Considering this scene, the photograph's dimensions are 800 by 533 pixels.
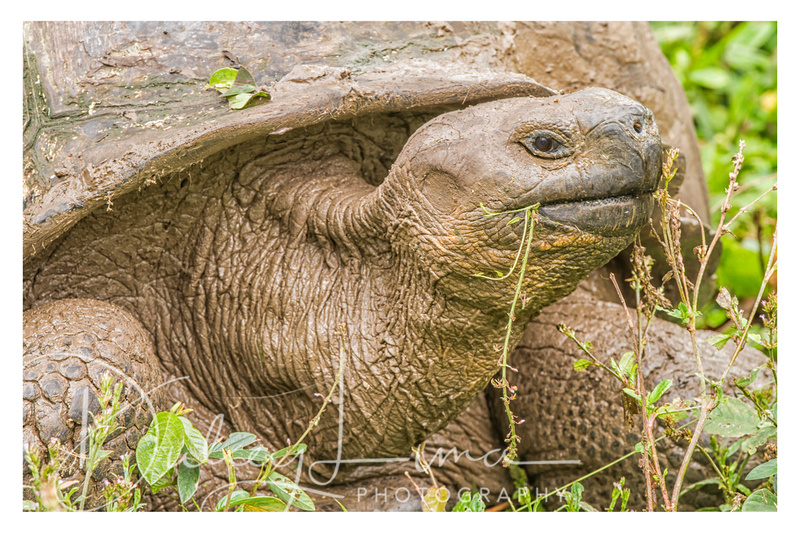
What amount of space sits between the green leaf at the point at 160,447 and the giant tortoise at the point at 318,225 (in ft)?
0.51

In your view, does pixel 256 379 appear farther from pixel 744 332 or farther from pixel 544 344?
pixel 744 332

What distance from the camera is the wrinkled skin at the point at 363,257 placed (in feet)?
5.59

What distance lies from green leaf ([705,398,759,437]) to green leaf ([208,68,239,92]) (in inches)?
57.5

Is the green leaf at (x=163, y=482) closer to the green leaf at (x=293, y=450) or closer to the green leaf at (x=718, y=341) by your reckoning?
the green leaf at (x=293, y=450)

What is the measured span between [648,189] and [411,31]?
90cm

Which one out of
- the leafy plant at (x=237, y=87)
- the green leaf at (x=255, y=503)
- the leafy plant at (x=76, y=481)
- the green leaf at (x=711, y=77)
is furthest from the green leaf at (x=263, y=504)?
the green leaf at (x=711, y=77)

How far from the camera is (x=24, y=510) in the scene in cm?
172

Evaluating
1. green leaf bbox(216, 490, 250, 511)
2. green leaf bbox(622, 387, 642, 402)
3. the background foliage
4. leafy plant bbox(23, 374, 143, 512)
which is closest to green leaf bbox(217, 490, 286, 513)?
green leaf bbox(216, 490, 250, 511)

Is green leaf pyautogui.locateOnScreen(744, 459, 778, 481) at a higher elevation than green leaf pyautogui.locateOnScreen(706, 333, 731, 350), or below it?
below

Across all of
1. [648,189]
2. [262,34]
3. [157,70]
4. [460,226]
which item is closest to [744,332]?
[648,189]

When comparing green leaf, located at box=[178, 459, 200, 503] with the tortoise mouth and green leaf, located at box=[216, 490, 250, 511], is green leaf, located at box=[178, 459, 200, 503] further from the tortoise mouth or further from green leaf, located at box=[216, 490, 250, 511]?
the tortoise mouth

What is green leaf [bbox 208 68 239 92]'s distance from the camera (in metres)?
2.04

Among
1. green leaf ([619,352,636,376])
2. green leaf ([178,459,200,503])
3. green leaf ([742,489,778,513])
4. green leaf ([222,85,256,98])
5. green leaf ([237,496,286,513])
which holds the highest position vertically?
green leaf ([222,85,256,98])

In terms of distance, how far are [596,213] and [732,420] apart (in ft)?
2.13
